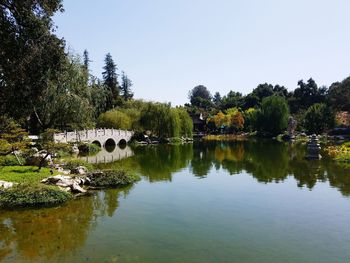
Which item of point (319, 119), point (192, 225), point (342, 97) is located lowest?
point (192, 225)

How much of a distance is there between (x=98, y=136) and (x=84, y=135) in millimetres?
3547

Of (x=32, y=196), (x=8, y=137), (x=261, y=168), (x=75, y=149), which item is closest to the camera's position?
(x=32, y=196)

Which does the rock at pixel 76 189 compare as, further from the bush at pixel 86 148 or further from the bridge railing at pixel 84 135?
the bush at pixel 86 148

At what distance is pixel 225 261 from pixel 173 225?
2.92m

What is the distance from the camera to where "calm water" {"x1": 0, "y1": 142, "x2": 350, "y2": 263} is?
885 cm

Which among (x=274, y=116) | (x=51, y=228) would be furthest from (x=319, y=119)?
(x=51, y=228)

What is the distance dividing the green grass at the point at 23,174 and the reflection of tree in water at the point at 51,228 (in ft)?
8.23

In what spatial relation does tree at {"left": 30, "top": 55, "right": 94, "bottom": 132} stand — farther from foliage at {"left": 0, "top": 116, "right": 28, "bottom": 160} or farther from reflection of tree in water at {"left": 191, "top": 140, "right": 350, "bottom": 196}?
reflection of tree in water at {"left": 191, "top": 140, "right": 350, "bottom": 196}

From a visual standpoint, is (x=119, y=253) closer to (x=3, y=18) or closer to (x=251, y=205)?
(x=251, y=205)

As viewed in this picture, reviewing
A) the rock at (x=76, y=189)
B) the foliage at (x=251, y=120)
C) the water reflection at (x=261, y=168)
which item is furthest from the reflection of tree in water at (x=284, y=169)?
the foliage at (x=251, y=120)

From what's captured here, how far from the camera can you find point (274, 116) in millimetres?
58406

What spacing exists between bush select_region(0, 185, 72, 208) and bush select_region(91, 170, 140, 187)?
9.11ft

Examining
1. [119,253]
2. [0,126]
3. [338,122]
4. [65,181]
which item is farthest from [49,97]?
[338,122]

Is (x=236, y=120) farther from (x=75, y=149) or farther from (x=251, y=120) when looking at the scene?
(x=75, y=149)
